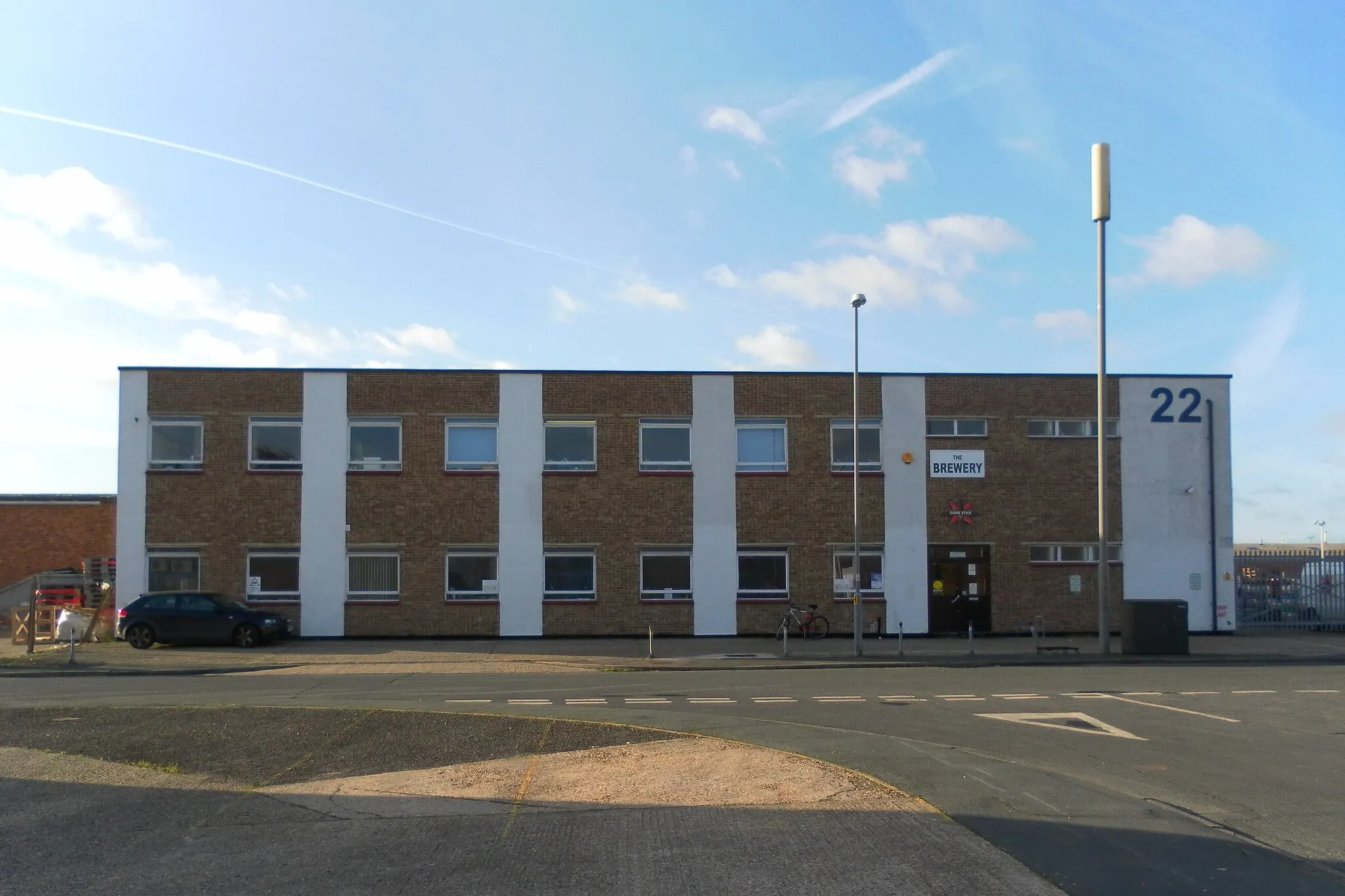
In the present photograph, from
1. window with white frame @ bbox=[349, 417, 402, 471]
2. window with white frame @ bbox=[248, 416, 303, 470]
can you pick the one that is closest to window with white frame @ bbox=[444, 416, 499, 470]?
window with white frame @ bbox=[349, 417, 402, 471]

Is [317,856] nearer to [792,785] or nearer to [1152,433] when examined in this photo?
[792,785]

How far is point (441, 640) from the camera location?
2895 centimetres

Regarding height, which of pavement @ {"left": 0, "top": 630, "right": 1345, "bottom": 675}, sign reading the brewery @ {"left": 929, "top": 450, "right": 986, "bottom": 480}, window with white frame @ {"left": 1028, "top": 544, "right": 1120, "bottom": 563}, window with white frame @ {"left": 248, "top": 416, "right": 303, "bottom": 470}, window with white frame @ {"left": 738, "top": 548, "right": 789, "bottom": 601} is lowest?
pavement @ {"left": 0, "top": 630, "right": 1345, "bottom": 675}

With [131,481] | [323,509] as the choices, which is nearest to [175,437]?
[131,481]

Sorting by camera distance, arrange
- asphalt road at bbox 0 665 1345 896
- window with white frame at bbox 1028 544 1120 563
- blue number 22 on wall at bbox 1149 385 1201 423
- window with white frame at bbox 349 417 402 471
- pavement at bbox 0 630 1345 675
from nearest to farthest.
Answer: asphalt road at bbox 0 665 1345 896 < pavement at bbox 0 630 1345 675 < window with white frame at bbox 349 417 402 471 < window with white frame at bbox 1028 544 1120 563 < blue number 22 on wall at bbox 1149 385 1201 423

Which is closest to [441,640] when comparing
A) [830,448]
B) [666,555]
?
[666,555]

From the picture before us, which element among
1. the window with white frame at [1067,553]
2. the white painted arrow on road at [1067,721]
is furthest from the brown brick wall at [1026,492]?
the white painted arrow on road at [1067,721]

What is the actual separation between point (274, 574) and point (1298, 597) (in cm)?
2955

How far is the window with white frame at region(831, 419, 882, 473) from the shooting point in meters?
30.2

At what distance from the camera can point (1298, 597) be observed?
32.1 metres

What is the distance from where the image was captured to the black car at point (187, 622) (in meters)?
27.0

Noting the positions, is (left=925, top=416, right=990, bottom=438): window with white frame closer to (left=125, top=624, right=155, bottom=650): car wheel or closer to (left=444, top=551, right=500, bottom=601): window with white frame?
(left=444, top=551, right=500, bottom=601): window with white frame

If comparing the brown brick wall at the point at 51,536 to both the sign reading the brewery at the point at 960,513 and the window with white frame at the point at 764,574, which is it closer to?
the window with white frame at the point at 764,574

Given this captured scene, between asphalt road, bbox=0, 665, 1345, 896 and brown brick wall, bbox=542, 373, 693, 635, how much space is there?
7908mm
